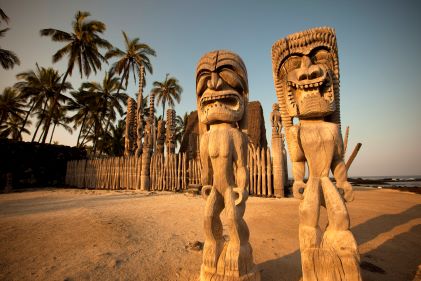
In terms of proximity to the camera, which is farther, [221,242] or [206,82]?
[206,82]

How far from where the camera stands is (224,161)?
2502 mm

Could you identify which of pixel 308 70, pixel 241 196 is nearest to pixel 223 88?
pixel 308 70

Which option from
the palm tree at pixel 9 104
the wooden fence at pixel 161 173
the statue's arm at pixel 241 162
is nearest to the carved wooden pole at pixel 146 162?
the wooden fence at pixel 161 173

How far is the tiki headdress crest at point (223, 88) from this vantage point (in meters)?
2.70

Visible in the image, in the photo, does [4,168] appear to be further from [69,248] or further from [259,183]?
[259,183]

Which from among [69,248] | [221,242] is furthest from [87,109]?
[221,242]

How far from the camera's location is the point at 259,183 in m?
8.63

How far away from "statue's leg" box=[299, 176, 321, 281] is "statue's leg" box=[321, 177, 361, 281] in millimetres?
94

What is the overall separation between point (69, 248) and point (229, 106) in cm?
313

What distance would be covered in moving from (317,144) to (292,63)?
1.12 m

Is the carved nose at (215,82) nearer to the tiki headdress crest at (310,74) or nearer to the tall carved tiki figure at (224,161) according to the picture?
the tall carved tiki figure at (224,161)

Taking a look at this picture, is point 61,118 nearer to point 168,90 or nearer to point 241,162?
point 168,90

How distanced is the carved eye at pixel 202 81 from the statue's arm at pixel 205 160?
2.04 feet

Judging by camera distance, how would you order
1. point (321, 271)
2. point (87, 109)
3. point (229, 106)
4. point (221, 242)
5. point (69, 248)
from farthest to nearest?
point (87, 109) < point (69, 248) < point (229, 106) < point (221, 242) < point (321, 271)
